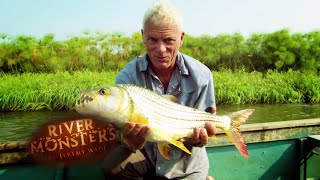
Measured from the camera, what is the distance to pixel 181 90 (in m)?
3.11

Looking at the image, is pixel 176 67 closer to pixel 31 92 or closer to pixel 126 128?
pixel 126 128

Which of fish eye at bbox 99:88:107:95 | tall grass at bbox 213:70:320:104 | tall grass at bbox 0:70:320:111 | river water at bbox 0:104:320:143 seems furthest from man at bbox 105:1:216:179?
tall grass at bbox 213:70:320:104

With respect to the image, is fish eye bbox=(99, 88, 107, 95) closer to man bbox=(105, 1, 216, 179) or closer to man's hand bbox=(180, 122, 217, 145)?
man bbox=(105, 1, 216, 179)

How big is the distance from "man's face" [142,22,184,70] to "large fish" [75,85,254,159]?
0.41m

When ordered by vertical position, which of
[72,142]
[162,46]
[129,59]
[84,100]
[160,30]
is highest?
[160,30]

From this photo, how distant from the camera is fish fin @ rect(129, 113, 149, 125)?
7.96 feet

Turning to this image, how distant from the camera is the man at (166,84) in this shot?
286 cm

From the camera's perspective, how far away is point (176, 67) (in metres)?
3.15

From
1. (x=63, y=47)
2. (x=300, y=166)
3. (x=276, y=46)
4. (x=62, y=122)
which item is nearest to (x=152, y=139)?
(x=62, y=122)

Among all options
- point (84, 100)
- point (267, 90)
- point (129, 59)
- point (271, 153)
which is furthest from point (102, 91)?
point (129, 59)

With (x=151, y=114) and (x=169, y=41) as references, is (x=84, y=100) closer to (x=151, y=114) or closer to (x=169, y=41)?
(x=151, y=114)

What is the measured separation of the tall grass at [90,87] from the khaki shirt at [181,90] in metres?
13.7

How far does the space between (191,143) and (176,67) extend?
0.66 m

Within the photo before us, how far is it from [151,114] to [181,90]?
65cm
